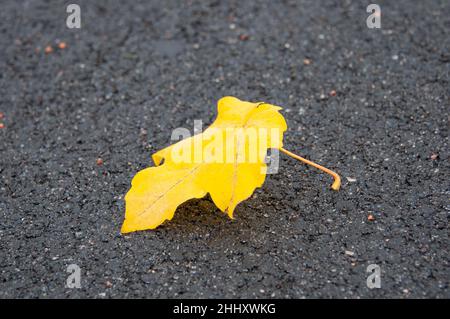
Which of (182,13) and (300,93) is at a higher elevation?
(182,13)

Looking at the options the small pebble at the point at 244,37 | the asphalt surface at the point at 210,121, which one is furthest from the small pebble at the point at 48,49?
the small pebble at the point at 244,37

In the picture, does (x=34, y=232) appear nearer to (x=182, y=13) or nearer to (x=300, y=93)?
(x=300, y=93)

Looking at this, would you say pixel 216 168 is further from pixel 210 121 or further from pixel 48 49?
pixel 48 49

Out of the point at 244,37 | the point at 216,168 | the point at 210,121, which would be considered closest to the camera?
the point at 216,168

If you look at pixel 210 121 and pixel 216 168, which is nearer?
pixel 216 168

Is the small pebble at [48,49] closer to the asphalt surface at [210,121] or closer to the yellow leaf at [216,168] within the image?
the asphalt surface at [210,121]

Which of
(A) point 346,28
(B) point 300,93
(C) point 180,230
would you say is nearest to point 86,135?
(C) point 180,230

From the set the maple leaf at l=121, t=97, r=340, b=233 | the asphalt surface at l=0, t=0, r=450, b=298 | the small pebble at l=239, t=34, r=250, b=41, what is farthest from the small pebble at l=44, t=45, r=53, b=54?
the maple leaf at l=121, t=97, r=340, b=233

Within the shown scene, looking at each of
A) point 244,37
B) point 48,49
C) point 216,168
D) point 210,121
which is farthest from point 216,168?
point 48,49
